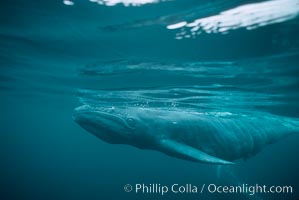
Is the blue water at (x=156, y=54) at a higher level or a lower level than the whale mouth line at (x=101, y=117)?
higher

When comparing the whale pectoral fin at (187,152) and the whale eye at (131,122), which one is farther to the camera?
the whale eye at (131,122)

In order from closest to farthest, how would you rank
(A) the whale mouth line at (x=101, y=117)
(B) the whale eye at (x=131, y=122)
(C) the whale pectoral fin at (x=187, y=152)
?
(C) the whale pectoral fin at (x=187, y=152) → (A) the whale mouth line at (x=101, y=117) → (B) the whale eye at (x=131, y=122)

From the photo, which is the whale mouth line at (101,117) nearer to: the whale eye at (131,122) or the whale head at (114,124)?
the whale head at (114,124)

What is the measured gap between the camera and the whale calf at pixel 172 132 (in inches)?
447

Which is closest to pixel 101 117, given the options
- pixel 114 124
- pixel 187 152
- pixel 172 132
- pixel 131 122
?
pixel 114 124

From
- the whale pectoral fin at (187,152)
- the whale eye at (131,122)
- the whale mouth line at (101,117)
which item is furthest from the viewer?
the whale eye at (131,122)

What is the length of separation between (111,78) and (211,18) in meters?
9.69

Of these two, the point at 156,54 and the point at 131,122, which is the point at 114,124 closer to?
the point at 131,122

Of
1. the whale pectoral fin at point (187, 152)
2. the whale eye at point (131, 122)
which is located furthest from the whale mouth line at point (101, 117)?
the whale pectoral fin at point (187, 152)

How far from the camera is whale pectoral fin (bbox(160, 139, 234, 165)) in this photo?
974 centimetres

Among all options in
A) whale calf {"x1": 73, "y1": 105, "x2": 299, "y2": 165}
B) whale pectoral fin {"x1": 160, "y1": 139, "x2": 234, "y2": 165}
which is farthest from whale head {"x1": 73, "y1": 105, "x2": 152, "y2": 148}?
whale pectoral fin {"x1": 160, "y1": 139, "x2": 234, "y2": 165}

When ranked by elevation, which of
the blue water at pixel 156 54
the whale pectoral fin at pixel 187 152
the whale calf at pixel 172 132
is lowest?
the whale pectoral fin at pixel 187 152

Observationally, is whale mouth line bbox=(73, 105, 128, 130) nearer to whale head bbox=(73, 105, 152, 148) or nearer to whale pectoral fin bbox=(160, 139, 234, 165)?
whale head bbox=(73, 105, 152, 148)

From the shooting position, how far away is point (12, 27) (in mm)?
12945
